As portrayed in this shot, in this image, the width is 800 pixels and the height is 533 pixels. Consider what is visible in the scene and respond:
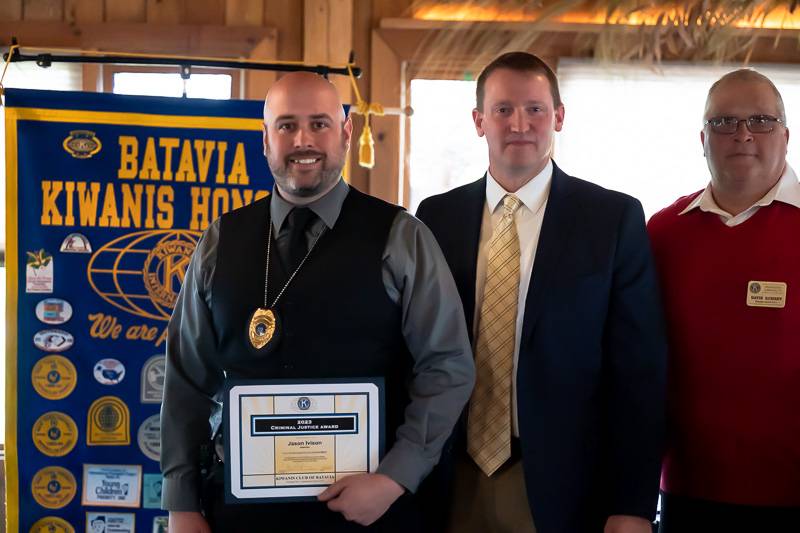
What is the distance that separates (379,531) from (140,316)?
1.47 meters

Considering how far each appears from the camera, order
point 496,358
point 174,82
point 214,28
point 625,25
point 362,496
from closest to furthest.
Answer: point 625,25
point 362,496
point 496,358
point 214,28
point 174,82

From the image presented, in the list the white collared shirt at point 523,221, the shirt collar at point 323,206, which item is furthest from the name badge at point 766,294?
the shirt collar at point 323,206

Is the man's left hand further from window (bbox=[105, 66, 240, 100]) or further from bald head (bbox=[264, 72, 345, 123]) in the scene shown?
window (bbox=[105, 66, 240, 100])

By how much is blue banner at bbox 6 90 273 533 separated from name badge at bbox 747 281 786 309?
171 cm

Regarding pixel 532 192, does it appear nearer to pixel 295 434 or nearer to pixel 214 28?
pixel 295 434

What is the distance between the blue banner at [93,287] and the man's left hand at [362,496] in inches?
55.5

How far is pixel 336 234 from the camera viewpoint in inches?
64.7

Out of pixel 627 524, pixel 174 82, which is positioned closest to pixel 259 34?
pixel 174 82

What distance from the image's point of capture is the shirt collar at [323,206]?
5.45 feet

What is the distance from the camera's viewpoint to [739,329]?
67.5 inches

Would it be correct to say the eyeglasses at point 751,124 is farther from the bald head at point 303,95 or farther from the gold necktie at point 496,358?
the bald head at point 303,95

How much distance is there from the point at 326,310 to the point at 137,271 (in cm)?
135

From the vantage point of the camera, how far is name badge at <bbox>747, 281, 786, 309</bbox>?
169cm

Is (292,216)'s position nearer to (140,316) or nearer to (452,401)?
(452,401)
